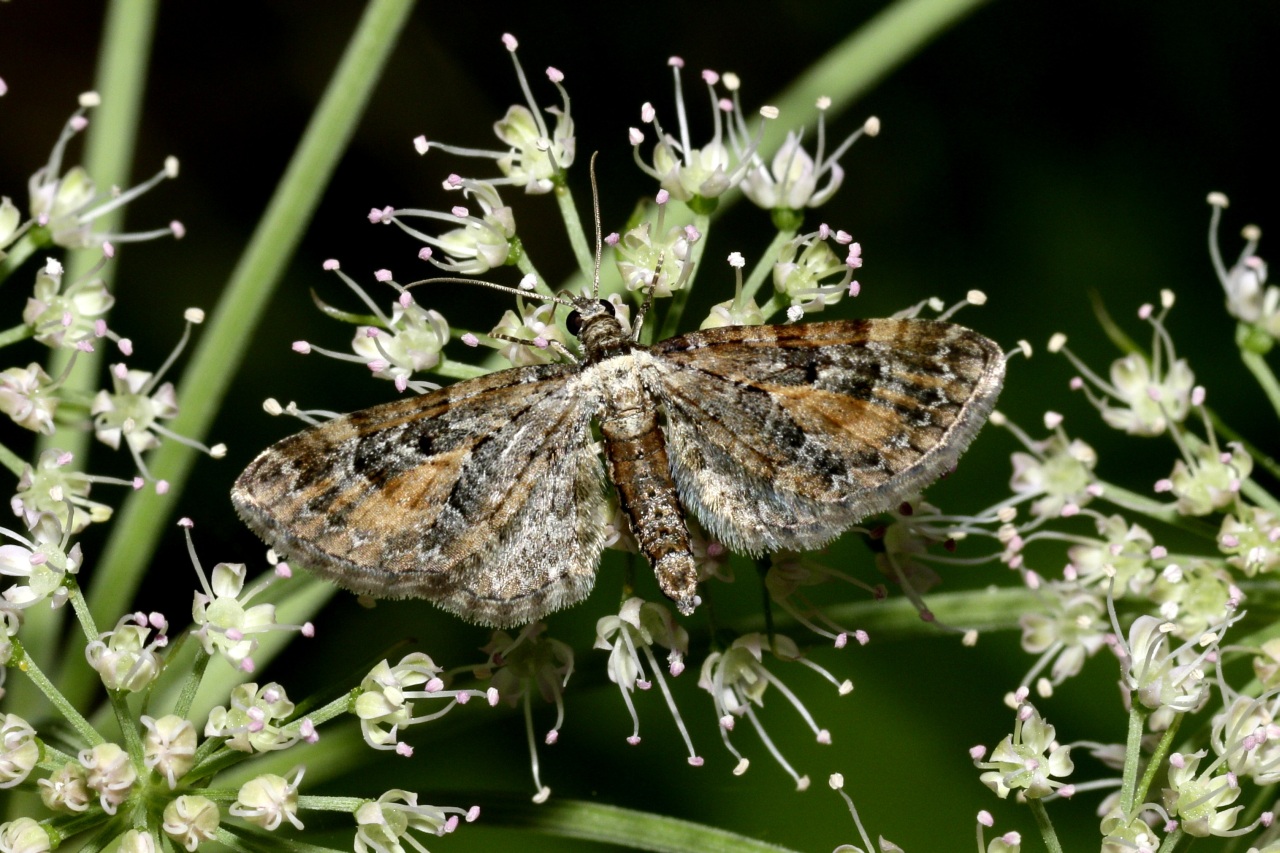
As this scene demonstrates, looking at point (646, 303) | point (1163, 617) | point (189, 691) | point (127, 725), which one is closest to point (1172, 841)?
point (1163, 617)

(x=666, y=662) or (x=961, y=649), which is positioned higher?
(x=666, y=662)

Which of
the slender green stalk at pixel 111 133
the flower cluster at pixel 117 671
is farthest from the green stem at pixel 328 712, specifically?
the slender green stalk at pixel 111 133

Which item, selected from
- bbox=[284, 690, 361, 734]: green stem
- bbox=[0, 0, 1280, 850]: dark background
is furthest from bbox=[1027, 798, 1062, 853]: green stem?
bbox=[0, 0, 1280, 850]: dark background

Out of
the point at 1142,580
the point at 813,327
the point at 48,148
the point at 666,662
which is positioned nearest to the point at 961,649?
the point at 1142,580

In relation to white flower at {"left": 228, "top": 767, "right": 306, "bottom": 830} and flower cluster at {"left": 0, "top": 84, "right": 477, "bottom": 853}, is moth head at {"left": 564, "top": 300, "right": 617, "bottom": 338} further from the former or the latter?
white flower at {"left": 228, "top": 767, "right": 306, "bottom": 830}

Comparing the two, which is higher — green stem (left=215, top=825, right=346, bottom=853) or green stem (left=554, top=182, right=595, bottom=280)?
green stem (left=554, top=182, right=595, bottom=280)

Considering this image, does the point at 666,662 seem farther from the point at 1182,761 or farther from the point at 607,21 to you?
the point at 607,21

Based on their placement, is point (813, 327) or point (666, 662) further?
point (666, 662)

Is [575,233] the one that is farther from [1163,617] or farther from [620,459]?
[1163,617]

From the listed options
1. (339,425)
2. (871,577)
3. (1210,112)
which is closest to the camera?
(339,425)
